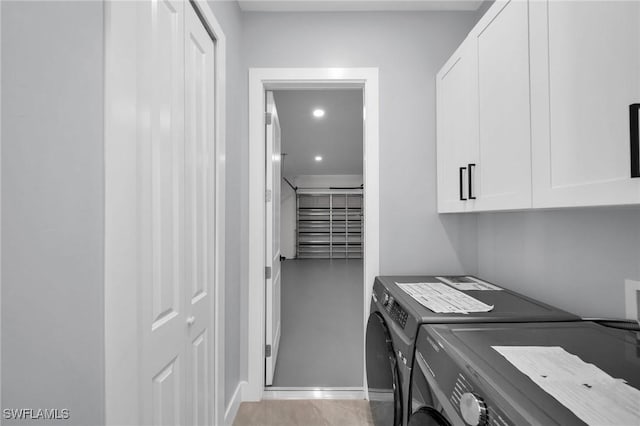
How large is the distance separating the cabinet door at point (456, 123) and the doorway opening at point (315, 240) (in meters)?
0.70

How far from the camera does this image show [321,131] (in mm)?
6125

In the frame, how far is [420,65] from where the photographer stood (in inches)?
81.9

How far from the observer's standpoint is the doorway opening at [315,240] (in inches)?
92.9

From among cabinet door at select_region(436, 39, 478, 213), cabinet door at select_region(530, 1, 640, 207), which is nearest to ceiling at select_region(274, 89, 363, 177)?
cabinet door at select_region(436, 39, 478, 213)

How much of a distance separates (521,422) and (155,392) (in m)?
1.00

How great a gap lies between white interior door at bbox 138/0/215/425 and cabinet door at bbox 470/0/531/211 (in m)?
1.28

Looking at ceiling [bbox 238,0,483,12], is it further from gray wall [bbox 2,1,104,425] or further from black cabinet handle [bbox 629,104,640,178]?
black cabinet handle [bbox 629,104,640,178]

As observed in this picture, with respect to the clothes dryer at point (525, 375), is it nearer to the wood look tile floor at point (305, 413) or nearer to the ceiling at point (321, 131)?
the wood look tile floor at point (305, 413)

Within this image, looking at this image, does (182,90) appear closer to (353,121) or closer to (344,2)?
(344,2)

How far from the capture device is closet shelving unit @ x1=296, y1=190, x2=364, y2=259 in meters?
9.30

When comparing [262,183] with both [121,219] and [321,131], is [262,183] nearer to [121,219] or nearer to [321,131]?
[121,219]

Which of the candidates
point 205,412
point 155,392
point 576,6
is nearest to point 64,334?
point 155,392

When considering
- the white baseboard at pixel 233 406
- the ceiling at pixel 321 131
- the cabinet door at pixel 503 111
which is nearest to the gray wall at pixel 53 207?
the white baseboard at pixel 233 406

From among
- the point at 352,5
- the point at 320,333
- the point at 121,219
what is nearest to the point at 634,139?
the point at 121,219
